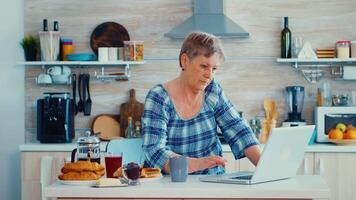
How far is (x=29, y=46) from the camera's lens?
582cm

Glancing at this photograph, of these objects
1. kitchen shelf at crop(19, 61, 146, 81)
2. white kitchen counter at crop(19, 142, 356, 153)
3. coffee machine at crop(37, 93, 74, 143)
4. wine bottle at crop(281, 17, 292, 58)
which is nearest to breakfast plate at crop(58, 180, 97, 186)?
white kitchen counter at crop(19, 142, 356, 153)

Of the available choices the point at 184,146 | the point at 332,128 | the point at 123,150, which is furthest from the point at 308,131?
the point at 332,128

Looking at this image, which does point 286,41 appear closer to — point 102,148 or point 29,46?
point 102,148

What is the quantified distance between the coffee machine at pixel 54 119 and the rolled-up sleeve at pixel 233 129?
210 centimetres

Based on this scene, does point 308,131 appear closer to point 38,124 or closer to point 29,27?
point 38,124

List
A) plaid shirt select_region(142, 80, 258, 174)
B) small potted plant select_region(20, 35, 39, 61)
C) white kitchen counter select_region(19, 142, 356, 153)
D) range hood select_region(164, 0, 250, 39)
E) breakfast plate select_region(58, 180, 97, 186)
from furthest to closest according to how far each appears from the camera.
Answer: small potted plant select_region(20, 35, 39, 61) < range hood select_region(164, 0, 250, 39) < white kitchen counter select_region(19, 142, 356, 153) < plaid shirt select_region(142, 80, 258, 174) < breakfast plate select_region(58, 180, 97, 186)

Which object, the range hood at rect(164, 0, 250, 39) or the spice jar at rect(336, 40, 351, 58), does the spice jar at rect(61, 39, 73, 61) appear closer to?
the range hood at rect(164, 0, 250, 39)

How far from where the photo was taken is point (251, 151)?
3.71 m

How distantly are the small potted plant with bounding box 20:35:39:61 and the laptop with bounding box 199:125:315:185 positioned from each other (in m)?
2.80

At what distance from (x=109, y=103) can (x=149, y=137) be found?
2398 mm

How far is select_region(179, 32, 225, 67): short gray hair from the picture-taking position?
142 inches

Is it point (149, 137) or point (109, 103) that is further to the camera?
point (109, 103)

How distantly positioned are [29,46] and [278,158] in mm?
3065

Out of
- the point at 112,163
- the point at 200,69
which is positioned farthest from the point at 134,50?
the point at 112,163
